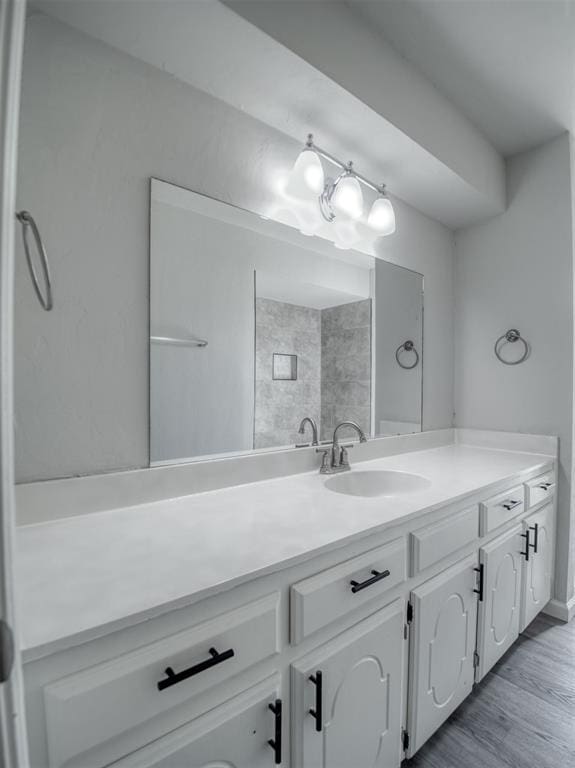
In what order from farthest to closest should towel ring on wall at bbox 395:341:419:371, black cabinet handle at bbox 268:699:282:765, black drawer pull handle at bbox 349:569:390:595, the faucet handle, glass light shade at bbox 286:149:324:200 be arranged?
1. towel ring on wall at bbox 395:341:419:371
2. the faucet handle
3. glass light shade at bbox 286:149:324:200
4. black drawer pull handle at bbox 349:569:390:595
5. black cabinet handle at bbox 268:699:282:765

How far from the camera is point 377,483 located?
62.9 inches

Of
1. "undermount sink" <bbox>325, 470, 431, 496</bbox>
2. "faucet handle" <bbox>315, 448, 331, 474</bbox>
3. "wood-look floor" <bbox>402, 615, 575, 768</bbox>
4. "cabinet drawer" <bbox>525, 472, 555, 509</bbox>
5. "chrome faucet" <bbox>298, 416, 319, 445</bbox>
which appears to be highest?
"chrome faucet" <bbox>298, 416, 319, 445</bbox>

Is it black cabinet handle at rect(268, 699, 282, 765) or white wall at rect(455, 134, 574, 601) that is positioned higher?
white wall at rect(455, 134, 574, 601)

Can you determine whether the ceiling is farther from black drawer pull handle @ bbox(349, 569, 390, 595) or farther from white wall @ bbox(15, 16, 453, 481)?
black drawer pull handle @ bbox(349, 569, 390, 595)

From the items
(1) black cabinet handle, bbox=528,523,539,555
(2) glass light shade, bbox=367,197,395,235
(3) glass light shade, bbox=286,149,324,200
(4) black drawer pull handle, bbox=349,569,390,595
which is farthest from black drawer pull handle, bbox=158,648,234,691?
(2) glass light shade, bbox=367,197,395,235

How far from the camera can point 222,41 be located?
108cm

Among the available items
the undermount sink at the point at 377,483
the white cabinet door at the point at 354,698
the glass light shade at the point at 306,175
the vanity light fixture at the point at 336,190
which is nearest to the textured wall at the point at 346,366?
the undermount sink at the point at 377,483

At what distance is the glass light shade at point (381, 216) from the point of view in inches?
69.3

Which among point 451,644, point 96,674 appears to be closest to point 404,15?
point 96,674

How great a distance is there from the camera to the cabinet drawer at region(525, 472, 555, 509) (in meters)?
1.70

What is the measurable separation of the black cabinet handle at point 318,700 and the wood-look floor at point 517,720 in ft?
2.23

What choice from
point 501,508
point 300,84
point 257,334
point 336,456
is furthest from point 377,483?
point 300,84

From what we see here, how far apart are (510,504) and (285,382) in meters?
1.05

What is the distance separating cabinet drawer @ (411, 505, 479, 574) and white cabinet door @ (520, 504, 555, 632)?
0.56 m
